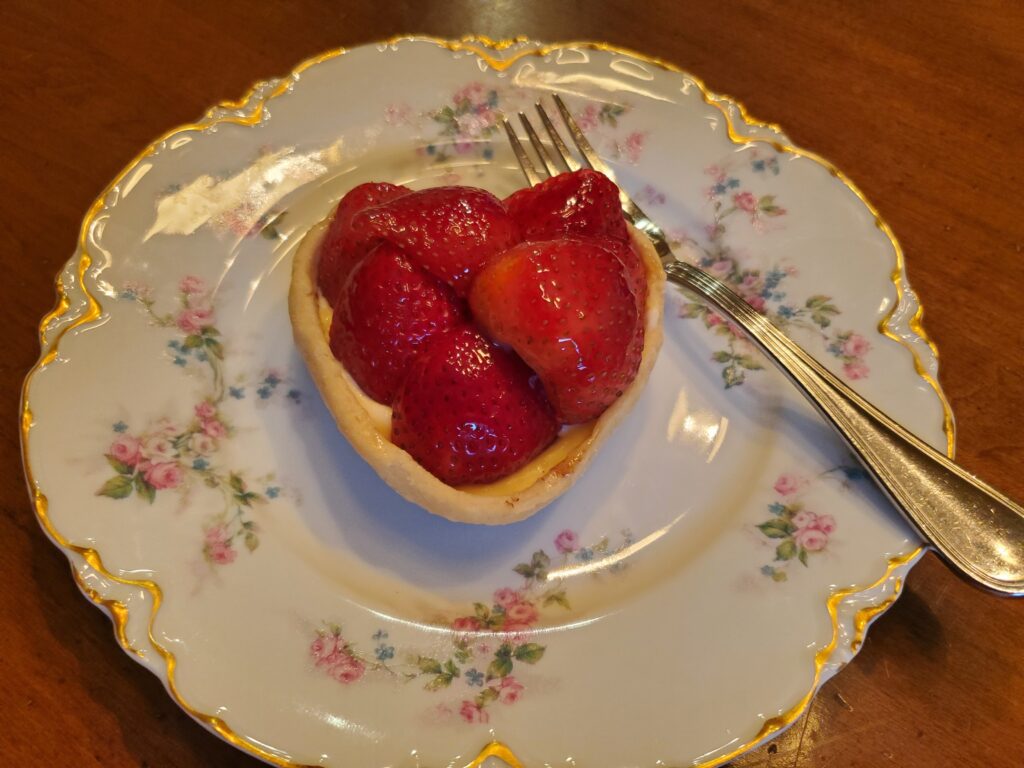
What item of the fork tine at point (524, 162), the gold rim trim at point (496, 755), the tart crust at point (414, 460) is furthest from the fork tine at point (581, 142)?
the gold rim trim at point (496, 755)

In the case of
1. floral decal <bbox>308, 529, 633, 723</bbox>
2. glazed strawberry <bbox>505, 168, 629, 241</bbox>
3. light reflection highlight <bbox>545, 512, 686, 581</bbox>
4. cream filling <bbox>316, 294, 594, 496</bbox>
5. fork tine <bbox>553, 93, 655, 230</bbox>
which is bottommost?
light reflection highlight <bbox>545, 512, 686, 581</bbox>

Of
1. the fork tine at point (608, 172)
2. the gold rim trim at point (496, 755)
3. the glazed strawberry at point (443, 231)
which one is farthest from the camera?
the fork tine at point (608, 172)

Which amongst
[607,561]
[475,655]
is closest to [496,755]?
[475,655]

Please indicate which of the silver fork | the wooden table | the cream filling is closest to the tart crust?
the cream filling

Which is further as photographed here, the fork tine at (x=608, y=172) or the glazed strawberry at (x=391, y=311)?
the fork tine at (x=608, y=172)

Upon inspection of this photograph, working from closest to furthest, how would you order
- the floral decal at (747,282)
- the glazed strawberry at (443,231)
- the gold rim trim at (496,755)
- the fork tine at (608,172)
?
the gold rim trim at (496,755)
the glazed strawberry at (443,231)
the floral decal at (747,282)
the fork tine at (608,172)

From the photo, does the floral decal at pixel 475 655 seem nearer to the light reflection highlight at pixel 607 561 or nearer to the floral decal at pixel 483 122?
the light reflection highlight at pixel 607 561

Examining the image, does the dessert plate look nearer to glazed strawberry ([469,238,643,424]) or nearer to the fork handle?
the fork handle
